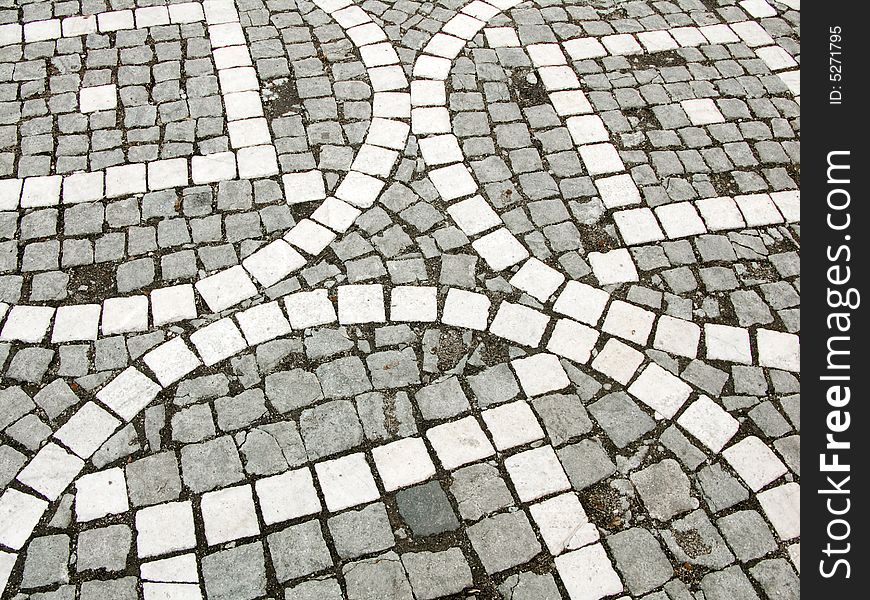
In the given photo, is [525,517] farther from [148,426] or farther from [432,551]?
[148,426]

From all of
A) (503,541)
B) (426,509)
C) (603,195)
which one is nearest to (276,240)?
(426,509)

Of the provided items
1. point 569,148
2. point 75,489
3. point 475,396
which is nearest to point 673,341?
point 475,396

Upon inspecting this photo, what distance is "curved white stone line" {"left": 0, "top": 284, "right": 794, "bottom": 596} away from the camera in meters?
4.21

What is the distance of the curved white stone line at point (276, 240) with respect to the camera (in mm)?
4848

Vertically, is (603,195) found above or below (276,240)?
above

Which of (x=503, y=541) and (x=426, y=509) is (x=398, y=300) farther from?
(x=503, y=541)

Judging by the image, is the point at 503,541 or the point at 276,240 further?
the point at 276,240

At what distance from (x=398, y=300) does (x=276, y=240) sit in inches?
38.4

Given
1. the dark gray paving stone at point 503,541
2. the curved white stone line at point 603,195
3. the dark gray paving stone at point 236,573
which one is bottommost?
the dark gray paving stone at point 236,573

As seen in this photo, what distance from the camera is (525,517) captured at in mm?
4078

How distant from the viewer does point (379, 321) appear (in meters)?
4.88

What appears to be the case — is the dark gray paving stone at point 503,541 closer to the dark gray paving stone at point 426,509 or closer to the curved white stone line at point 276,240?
the dark gray paving stone at point 426,509

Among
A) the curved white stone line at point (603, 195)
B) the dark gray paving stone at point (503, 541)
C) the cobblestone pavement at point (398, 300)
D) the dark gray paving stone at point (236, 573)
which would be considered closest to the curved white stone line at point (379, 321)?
the cobblestone pavement at point (398, 300)

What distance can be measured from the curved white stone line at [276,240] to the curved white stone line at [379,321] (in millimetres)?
246
